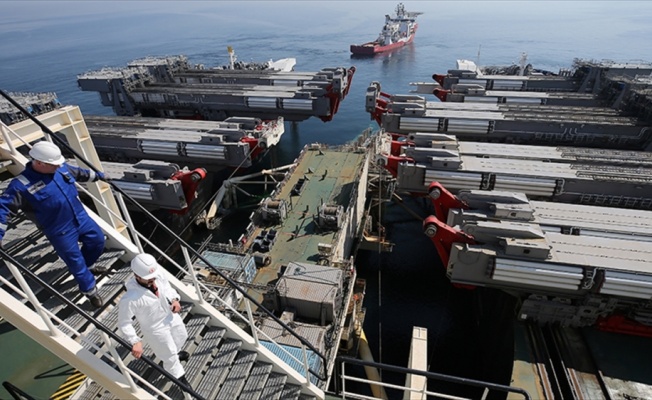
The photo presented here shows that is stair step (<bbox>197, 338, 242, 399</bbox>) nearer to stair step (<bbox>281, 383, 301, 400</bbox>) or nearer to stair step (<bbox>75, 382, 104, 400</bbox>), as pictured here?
stair step (<bbox>281, 383, 301, 400</bbox>)

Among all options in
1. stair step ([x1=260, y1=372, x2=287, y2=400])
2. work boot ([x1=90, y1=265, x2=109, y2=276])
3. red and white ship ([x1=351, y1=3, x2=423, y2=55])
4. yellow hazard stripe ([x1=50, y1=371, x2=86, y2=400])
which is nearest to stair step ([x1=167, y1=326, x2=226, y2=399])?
stair step ([x1=260, y1=372, x2=287, y2=400])

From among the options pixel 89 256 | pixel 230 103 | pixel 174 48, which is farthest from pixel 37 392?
pixel 174 48

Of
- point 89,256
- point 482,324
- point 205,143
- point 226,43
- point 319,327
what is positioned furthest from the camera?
point 226,43

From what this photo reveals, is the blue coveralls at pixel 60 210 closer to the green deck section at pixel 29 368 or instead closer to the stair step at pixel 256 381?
the stair step at pixel 256 381

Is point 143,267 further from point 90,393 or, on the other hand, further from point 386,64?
point 386,64

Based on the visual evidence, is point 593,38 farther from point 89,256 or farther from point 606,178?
point 89,256

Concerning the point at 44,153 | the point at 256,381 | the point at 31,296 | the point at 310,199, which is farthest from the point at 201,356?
the point at 310,199
